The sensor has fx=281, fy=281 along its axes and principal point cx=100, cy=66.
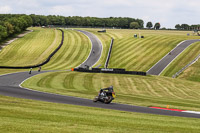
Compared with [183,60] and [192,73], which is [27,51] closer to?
[183,60]

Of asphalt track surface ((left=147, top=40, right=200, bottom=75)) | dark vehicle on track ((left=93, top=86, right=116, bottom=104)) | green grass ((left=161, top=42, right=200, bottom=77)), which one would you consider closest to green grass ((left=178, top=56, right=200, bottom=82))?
green grass ((left=161, top=42, right=200, bottom=77))

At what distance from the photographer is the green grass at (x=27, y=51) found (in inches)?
3629

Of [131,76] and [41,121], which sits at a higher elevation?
[41,121]

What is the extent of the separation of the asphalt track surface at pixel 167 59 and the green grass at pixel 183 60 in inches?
59.5

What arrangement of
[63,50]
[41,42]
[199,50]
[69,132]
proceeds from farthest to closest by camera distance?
[41,42] < [63,50] < [199,50] < [69,132]

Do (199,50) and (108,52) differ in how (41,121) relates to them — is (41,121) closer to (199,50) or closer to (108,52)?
(199,50)

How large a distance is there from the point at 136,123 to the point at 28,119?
248 inches

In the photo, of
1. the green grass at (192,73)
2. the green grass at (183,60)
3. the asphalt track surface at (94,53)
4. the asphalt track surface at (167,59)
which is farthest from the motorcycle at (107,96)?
the asphalt track surface at (94,53)

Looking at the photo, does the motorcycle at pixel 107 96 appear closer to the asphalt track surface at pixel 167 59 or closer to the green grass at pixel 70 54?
the asphalt track surface at pixel 167 59

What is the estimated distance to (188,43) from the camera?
9844cm

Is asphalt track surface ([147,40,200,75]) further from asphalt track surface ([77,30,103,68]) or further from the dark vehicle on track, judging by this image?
the dark vehicle on track

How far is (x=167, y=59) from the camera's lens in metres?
82.1

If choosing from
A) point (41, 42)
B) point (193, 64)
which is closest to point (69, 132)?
point (193, 64)

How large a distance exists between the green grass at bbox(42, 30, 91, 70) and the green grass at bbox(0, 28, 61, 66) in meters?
4.17
